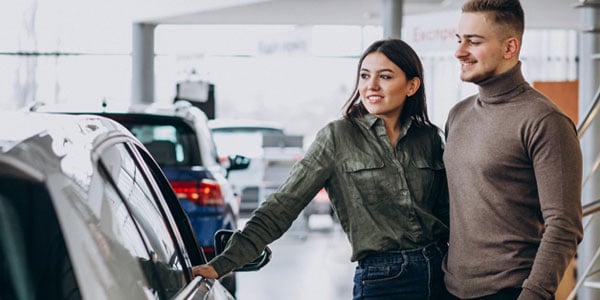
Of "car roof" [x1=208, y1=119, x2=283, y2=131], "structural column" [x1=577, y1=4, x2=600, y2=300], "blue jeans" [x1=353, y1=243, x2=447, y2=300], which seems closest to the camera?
"blue jeans" [x1=353, y1=243, x2=447, y2=300]

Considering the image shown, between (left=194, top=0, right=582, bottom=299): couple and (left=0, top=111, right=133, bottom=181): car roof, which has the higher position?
(left=0, top=111, right=133, bottom=181): car roof

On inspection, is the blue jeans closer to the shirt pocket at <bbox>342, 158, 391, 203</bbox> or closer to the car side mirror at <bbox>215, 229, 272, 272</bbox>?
the shirt pocket at <bbox>342, 158, 391, 203</bbox>

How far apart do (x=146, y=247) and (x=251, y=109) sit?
2303cm

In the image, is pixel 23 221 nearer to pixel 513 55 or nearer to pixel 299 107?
pixel 513 55

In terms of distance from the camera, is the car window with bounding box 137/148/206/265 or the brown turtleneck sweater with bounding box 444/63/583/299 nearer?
the brown turtleneck sweater with bounding box 444/63/583/299

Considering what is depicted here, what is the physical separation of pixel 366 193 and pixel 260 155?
1517 centimetres

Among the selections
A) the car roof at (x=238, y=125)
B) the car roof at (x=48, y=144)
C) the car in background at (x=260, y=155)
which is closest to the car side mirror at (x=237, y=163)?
the car in background at (x=260, y=155)

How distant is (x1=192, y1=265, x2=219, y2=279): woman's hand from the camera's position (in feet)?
10.3

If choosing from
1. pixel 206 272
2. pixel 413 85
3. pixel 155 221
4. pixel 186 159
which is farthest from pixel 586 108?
pixel 155 221

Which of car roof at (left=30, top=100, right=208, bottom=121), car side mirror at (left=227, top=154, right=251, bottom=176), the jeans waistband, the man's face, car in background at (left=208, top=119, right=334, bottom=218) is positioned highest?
the man's face

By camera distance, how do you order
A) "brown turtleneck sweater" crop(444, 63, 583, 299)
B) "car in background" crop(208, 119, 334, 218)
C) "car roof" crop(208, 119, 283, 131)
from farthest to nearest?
"car roof" crop(208, 119, 283, 131) → "car in background" crop(208, 119, 334, 218) → "brown turtleneck sweater" crop(444, 63, 583, 299)

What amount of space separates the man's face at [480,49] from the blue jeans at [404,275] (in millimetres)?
534

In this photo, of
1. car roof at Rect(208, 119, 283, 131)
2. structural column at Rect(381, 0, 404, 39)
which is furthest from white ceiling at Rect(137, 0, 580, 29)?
car roof at Rect(208, 119, 283, 131)

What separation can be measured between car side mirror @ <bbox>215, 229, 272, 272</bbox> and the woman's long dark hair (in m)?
0.50
